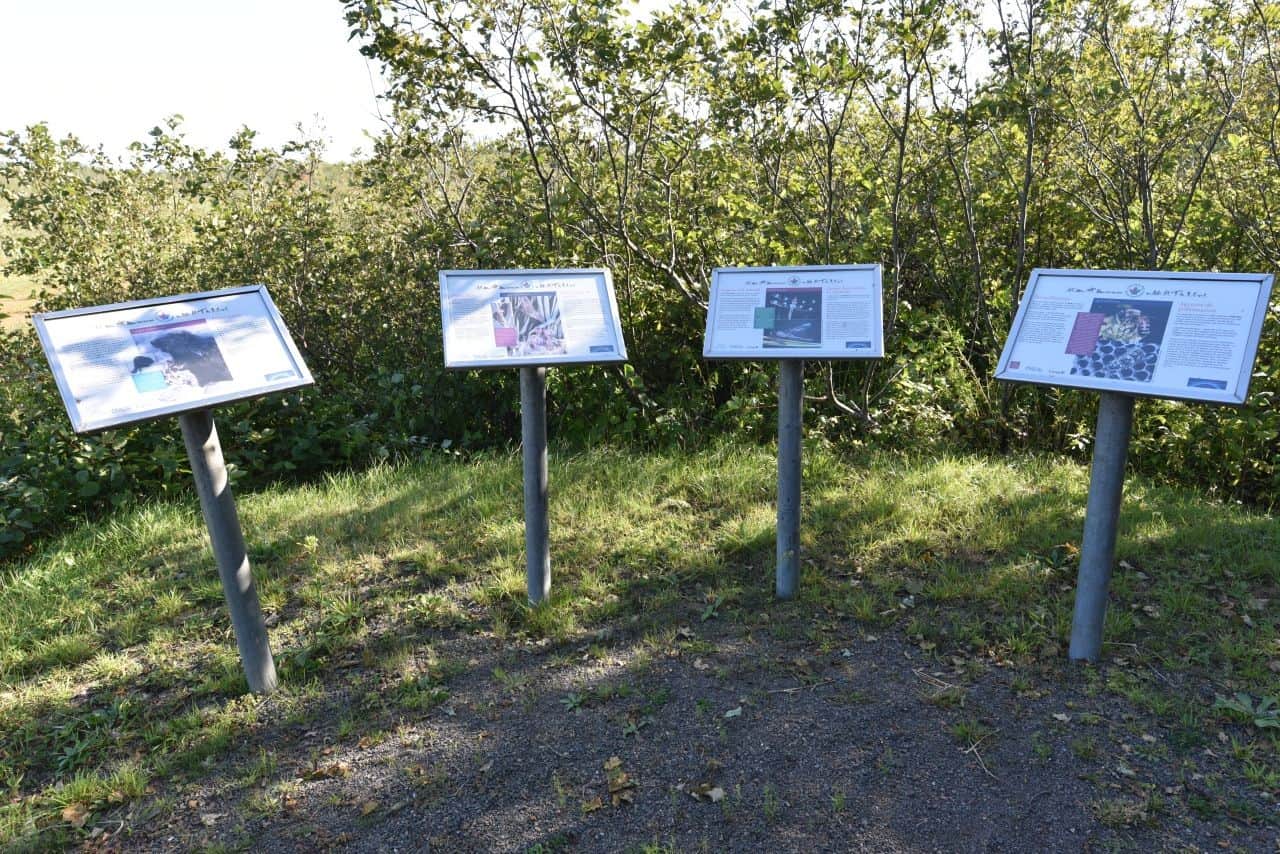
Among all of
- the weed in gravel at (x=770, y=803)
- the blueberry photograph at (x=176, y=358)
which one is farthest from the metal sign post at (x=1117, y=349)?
the blueberry photograph at (x=176, y=358)

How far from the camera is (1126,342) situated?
2.96 meters

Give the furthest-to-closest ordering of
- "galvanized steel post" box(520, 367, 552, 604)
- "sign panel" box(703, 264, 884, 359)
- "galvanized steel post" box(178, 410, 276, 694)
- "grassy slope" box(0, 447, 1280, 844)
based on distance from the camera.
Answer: "galvanized steel post" box(520, 367, 552, 604)
"sign panel" box(703, 264, 884, 359)
"grassy slope" box(0, 447, 1280, 844)
"galvanized steel post" box(178, 410, 276, 694)

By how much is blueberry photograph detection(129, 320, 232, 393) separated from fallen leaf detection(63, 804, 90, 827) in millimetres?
1394

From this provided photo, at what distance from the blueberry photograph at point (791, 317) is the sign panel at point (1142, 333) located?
76 cm

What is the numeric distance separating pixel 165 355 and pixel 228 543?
70 centimetres

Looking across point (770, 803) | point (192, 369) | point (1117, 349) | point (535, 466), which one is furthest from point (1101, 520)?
point (192, 369)

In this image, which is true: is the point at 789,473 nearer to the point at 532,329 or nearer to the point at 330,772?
the point at 532,329

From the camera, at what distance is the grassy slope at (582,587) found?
324cm

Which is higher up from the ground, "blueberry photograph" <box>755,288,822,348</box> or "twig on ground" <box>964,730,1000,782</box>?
"blueberry photograph" <box>755,288,822,348</box>

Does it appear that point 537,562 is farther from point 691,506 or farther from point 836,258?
point 836,258

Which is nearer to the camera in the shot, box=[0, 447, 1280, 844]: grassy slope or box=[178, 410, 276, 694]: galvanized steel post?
box=[178, 410, 276, 694]: galvanized steel post

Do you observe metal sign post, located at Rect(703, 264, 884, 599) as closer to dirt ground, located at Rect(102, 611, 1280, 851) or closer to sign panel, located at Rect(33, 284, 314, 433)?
dirt ground, located at Rect(102, 611, 1280, 851)

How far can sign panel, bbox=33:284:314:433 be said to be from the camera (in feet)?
9.09

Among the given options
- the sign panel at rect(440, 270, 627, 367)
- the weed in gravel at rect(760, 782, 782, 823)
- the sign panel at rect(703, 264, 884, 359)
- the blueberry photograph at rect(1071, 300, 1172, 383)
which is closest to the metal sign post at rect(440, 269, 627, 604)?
the sign panel at rect(440, 270, 627, 367)
